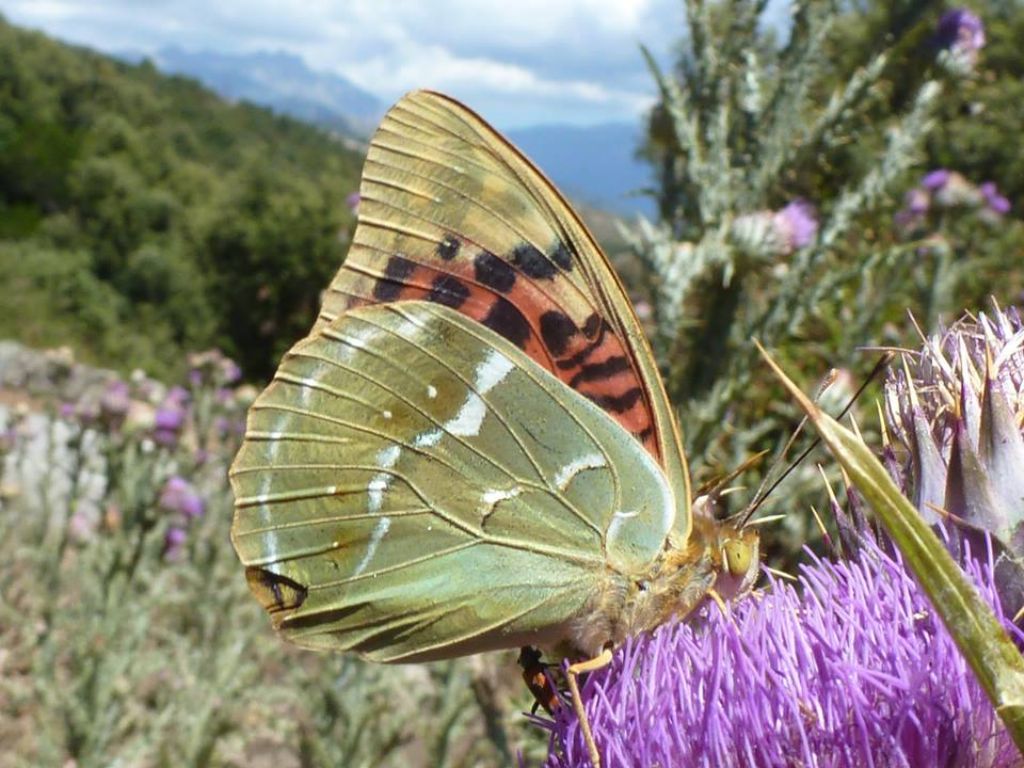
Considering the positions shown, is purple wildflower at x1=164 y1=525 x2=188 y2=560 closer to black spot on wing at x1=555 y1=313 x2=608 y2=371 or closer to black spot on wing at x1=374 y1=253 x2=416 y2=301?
black spot on wing at x1=374 y1=253 x2=416 y2=301

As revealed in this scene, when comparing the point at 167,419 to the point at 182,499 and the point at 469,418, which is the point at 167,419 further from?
the point at 469,418

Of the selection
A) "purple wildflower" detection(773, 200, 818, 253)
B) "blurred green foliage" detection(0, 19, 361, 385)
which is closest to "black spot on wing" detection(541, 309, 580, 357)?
"purple wildflower" detection(773, 200, 818, 253)

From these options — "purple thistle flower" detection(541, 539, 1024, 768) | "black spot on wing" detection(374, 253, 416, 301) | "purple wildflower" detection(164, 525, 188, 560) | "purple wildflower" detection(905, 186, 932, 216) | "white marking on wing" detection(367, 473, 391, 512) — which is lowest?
"purple thistle flower" detection(541, 539, 1024, 768)

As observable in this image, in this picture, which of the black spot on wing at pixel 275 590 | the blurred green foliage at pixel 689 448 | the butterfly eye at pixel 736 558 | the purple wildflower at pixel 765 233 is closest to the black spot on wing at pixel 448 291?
the black spot on wing at pixel 275 590

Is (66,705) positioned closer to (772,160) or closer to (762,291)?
(772,160)

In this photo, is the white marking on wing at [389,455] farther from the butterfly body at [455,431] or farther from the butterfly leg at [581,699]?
the butterfly leg at [581,699]

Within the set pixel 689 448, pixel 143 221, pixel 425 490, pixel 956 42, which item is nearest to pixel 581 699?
pixel 425 490
